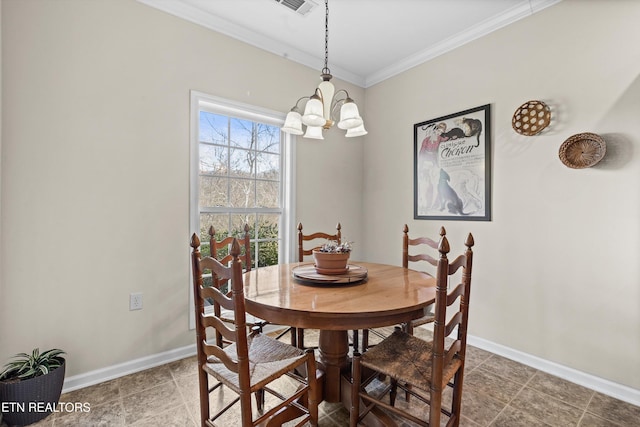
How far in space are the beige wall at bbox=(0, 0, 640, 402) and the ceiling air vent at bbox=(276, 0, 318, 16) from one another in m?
0.61

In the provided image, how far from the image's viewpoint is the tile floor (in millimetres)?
1778

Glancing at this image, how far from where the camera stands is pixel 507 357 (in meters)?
2.57

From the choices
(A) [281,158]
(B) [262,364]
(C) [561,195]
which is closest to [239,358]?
(B) [262,364]

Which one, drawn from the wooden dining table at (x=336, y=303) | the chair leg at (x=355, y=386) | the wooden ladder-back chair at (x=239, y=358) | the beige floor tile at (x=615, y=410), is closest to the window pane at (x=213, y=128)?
the wooden dining table at (x=336, y=303)

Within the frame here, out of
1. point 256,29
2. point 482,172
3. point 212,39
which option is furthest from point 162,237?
point 482,172

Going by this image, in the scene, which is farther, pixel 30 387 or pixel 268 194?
pixel 268 194

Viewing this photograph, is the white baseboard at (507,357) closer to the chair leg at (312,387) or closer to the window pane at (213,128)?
the chair leg at (312,387)

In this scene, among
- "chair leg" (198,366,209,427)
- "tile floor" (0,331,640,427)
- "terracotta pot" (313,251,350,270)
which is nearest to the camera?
"chair leg" (198,366,209,427)

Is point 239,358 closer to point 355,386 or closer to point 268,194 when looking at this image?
point 355,386

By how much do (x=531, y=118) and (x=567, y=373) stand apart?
6.22 ft

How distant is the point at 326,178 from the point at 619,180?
2388mm

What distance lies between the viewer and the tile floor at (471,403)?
1.78 m

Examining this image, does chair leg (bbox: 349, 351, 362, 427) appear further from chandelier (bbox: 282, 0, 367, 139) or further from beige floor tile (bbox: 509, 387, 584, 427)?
chandelier (bbox: 282, 0, 367, 139)

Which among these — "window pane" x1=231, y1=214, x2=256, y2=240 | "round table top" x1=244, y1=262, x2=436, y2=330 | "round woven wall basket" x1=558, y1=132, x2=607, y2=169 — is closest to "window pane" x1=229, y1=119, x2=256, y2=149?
"window pane" x1=231, y1=214, x2=256, y2=240
